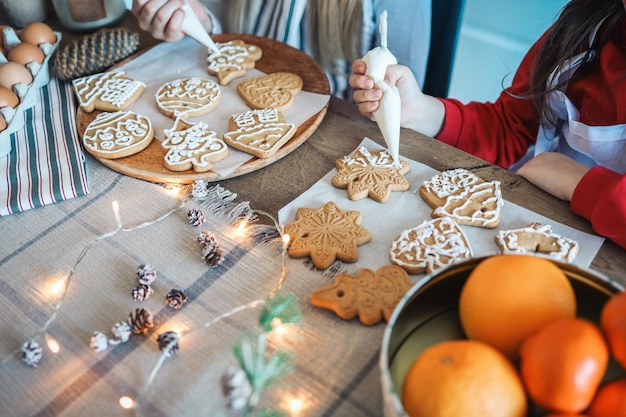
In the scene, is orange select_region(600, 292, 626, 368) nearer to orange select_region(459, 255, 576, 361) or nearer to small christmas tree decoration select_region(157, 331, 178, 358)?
orange select_region(459, 255, 576, 361)

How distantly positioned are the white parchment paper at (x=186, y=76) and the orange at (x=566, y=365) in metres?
Result: 0.59

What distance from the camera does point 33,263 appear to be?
0.79 metres

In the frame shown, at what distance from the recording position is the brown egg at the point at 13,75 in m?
1.02

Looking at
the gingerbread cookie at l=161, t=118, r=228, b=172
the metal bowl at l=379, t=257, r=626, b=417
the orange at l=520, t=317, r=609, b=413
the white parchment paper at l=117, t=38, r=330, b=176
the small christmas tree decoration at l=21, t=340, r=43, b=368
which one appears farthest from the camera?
the white parchment paper at l=117, t=38, r=330, b=176

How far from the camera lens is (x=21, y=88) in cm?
102

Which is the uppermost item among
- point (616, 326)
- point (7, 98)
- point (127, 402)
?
point (616, 326)

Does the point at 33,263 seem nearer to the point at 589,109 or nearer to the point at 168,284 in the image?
the point at 168,284

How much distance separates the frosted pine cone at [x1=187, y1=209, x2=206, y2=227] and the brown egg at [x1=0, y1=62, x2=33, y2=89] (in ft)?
1.59

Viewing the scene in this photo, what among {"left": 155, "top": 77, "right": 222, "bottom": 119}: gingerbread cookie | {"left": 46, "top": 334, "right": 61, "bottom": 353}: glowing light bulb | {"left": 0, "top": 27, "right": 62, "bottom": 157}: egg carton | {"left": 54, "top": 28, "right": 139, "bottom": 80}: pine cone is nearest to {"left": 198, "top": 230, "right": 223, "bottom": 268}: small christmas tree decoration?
{"left": 46, "top": 334, "right": 61, "bottom": 353}: glowing light bulb

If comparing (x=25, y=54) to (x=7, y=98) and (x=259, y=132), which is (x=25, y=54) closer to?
(x=7, y=98)

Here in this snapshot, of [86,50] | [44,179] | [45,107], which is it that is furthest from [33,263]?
[86,50]

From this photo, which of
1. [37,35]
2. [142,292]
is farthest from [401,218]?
[37,35]

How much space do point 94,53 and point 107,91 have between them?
15 centimetres

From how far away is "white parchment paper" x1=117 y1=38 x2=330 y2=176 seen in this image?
40.2 inches
